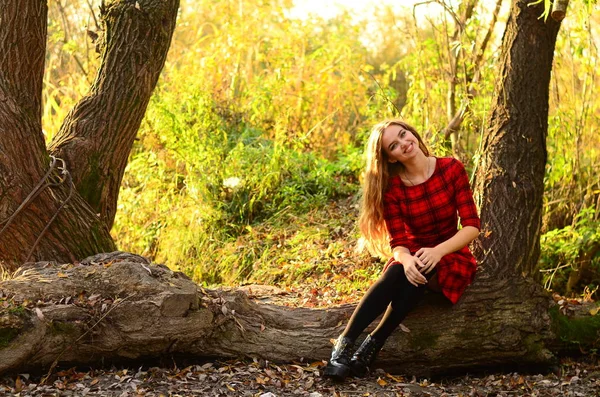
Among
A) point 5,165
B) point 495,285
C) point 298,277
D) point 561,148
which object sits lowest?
point 298,277

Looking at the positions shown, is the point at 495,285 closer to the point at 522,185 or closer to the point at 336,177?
the point at 522,185

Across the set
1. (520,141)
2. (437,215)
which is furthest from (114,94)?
(520,141)

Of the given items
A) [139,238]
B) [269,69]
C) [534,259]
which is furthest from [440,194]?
[269,69]

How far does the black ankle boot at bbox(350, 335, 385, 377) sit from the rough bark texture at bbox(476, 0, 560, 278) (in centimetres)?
86

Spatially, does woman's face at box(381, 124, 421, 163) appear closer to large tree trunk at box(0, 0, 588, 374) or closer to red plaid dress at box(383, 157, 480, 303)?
red plaid dress at box(383, 157, 480, 303)

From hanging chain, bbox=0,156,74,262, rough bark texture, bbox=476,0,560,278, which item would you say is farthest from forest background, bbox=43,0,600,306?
hanging chain, bbox=0,156,74,262

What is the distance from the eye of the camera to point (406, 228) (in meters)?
3.69

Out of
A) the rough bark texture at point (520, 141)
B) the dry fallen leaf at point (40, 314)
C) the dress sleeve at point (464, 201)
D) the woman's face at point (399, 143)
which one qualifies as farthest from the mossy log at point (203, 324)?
the woman's face at point (399, 143)

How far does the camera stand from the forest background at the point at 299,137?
17.3ft

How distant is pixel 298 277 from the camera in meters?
5.66

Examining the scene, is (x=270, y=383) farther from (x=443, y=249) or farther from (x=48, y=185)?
(x=48, y=185)

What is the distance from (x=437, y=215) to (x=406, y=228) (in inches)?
7.3

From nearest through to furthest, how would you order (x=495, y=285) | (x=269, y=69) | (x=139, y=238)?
1. (x=495, y=285)
2. (x=139, y=238)
3. (x=269, y=69)

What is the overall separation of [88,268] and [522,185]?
225 centimetres
